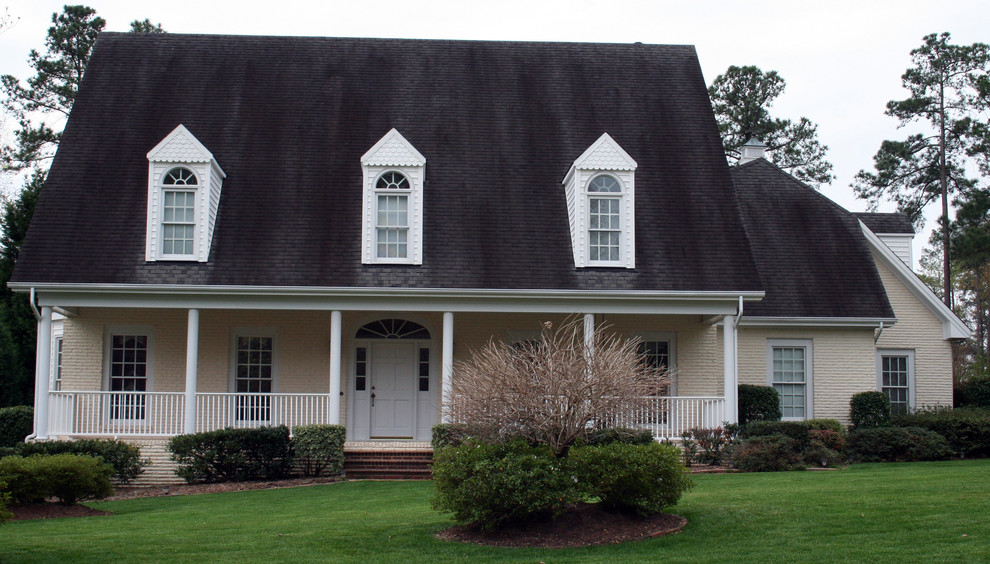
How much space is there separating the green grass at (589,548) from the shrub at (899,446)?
4208 millimetres

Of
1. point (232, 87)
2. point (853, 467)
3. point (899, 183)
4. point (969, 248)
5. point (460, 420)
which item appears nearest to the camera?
point (460, 420)

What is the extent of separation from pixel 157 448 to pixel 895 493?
1299 centimetres

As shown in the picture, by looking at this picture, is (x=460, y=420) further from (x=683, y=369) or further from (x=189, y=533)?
(x=683, y=369)

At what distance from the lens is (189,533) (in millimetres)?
11258

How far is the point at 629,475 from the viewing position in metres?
10.6

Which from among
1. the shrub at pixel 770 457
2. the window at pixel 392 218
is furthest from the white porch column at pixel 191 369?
the shrub at pixel 770 457

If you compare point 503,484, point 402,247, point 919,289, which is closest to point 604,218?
point 402,247

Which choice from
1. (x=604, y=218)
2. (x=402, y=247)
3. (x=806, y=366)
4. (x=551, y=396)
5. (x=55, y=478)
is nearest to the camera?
(x=551, y=396)

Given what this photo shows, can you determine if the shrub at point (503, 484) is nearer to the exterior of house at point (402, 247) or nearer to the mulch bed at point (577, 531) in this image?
the mulch bed at point (577, 531)

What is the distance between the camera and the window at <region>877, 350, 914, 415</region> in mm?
23172

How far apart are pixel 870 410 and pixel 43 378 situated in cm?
1714

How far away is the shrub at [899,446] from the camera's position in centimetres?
1886

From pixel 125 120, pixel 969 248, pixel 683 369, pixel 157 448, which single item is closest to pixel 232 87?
pixel 125 120

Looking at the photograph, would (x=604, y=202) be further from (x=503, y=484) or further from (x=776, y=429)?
(x=503, y=484)
